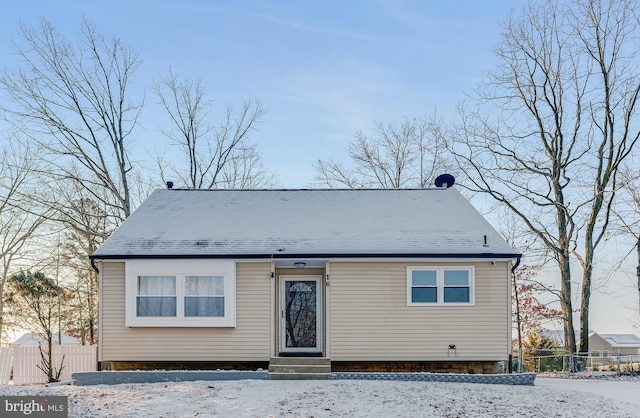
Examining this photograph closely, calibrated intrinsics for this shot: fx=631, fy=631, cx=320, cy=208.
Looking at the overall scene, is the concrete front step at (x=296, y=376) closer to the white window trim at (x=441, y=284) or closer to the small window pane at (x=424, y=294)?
the white window trim at (x=441, y=284)

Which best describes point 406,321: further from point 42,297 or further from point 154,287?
Answer: point 42,297

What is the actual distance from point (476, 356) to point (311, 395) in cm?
499

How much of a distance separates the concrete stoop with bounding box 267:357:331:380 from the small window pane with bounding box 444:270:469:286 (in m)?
3.26

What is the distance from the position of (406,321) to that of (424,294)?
2.42 feet

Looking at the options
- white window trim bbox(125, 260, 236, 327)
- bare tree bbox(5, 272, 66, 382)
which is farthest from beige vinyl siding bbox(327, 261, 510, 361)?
bare tree bbox(5, 272, 66, 382)

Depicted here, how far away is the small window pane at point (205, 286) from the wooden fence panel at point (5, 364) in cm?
673

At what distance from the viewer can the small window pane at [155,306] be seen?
46.9 ft

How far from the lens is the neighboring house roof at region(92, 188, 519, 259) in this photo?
14.4 m

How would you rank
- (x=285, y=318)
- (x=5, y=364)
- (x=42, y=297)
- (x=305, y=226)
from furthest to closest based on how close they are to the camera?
1. (x=42, y=297)
2. (x=5, y=364)
3. (x=305, y=226)
4. (x=285, y=318)

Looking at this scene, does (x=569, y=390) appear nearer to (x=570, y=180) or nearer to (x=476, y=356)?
(x=476, y=356)

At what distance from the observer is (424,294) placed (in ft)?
47.2

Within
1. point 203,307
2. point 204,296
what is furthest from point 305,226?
point 203,307

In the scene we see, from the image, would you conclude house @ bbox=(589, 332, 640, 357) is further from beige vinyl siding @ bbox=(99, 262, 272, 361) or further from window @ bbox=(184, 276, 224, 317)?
window @ bbox=(184, 276, 224, 317)

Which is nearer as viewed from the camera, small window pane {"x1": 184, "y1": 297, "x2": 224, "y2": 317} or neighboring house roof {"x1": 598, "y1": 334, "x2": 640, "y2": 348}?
small window pane {"x1": 184, "y1": 297, "x2": 224, "y2": 317}
